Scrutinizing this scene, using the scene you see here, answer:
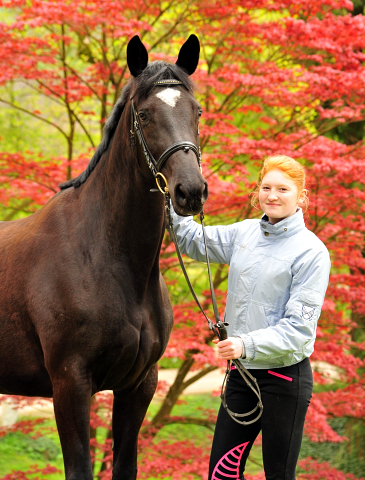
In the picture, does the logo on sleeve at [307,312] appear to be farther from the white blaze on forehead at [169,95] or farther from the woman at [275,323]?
the white blaze on forehead at [169,95]

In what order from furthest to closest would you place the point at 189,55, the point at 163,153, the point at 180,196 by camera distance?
the point at 189,55
the point at 163,153
the point at 180,196

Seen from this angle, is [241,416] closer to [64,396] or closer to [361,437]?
[64,396]

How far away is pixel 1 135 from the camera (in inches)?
349

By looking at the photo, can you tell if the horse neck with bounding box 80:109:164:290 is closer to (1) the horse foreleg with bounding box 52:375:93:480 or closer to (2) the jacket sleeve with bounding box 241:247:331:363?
(1) the horse foreleg with bounding box 52:375:93:480

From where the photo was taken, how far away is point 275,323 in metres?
2.43

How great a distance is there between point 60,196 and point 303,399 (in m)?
1.65

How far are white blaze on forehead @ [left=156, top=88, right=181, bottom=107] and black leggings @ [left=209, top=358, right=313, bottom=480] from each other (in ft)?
4.32

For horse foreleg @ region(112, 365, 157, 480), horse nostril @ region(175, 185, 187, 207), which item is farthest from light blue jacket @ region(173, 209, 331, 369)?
horse foreleg @ region(112, 365, 157, 480)

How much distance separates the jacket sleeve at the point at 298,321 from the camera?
2.26 meters

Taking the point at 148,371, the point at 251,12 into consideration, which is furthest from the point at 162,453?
the point at 251,12

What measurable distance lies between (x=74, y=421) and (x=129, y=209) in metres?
1.05

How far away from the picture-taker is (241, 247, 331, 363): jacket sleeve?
89.0 inches

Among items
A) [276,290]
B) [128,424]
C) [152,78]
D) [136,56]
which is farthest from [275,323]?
[136,56]

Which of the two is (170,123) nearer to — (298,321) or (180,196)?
(180,196)
